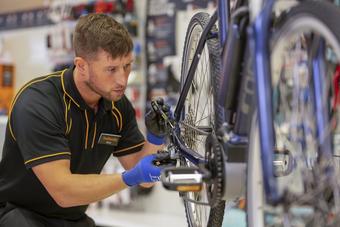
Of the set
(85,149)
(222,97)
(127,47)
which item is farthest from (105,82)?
(222,97)

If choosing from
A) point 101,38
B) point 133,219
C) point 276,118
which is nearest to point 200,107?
point 101,38

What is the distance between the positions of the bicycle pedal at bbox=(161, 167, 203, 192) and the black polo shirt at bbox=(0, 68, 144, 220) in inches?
22.6

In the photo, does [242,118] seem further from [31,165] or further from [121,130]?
[121,130]

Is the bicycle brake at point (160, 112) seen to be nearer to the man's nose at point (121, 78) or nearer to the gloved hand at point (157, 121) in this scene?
the gloved hand at point (157, 121)

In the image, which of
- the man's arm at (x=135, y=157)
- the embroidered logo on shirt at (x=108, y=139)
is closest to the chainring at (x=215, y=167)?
the embroidered logo on shirt at (x=108, y=139)

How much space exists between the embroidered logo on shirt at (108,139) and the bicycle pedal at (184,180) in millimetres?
779

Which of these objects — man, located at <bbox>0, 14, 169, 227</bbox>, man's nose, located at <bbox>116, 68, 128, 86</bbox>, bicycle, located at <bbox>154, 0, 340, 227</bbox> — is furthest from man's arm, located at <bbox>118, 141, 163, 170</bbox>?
bicycle, located at <bbox>154, 0, 340, 227</bbox>

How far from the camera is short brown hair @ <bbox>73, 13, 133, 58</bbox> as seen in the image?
1.84 m

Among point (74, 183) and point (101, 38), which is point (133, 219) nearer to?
point (74, 183)

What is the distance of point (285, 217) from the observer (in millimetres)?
1190

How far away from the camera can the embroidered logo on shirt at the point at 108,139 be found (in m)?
2.12

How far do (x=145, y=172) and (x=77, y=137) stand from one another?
0.46 m

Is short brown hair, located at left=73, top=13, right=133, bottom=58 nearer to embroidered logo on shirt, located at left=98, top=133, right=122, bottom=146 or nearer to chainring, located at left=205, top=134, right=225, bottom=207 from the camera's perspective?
embroidered logo on shirt, located at left=98, top=133, right=122, bottom=146

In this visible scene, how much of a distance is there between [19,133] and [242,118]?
88cm
